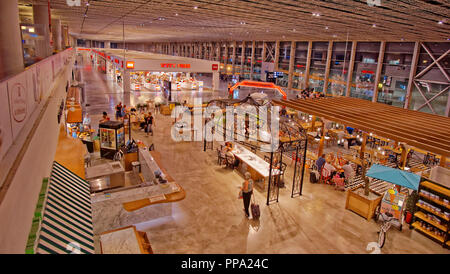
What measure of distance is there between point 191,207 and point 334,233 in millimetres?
3769

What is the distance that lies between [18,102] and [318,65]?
28.7 meters

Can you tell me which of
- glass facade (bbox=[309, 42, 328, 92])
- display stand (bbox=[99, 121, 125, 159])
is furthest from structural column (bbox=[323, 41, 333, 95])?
display stand (bbox=[99, 121, 125, 159])

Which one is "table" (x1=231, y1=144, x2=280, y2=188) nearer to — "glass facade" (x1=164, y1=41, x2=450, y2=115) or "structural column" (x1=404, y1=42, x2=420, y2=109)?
"glass facade" (x1=164, y1=41, x2=450, y2=115)

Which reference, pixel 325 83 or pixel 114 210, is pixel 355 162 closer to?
pixel 114 210

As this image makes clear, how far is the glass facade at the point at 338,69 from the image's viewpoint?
25.5 meters

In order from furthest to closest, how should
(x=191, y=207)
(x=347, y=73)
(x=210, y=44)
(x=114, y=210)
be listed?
1. (x=210, y=44)
2. (x=347, y=73)
3. (x=191, y=207)
4. (x=114, y=210)

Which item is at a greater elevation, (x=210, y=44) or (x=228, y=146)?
(x=210, y=44)

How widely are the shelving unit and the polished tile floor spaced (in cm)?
18

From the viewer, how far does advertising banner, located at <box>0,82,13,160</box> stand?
2.59m

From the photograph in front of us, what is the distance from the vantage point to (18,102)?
337 cm

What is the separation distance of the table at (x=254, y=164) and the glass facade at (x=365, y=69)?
17.0 meters
